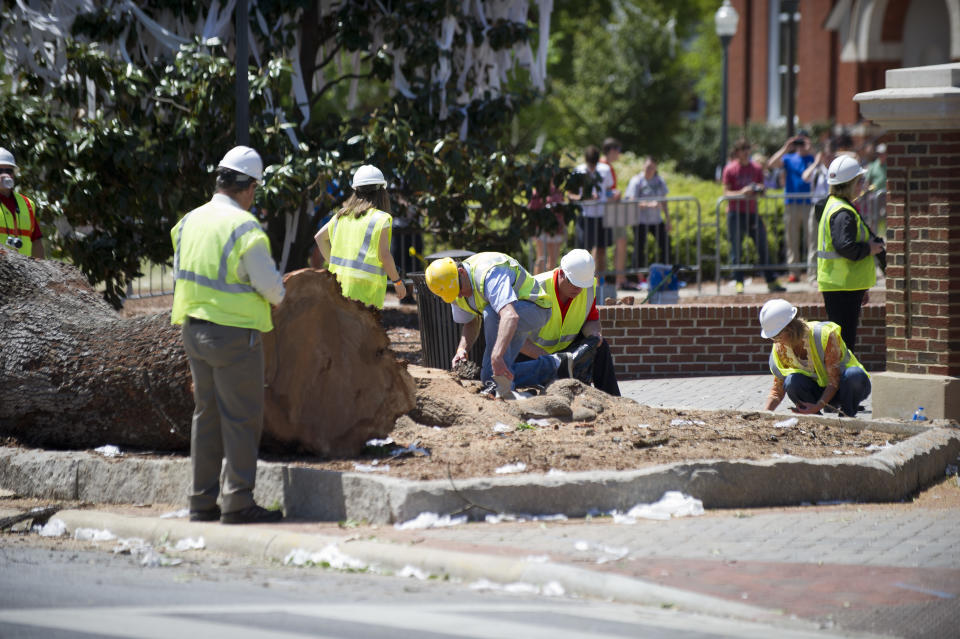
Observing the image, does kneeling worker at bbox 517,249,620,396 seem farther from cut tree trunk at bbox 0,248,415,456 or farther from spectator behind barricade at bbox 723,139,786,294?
spectator behind barricade at bbox 723,139,786,294

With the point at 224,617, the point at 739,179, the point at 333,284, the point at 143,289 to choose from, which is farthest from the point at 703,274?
the point at 224,617

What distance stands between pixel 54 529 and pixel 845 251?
579 cm

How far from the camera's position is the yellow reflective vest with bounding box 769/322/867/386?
351 inches

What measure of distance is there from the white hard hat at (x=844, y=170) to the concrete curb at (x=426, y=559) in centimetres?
511

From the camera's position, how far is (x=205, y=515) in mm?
6867

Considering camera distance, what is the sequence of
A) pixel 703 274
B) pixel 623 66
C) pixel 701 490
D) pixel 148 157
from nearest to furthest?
pixel 701 490 < pixel 148 157 < pixel 703 274 < pixel 623 66

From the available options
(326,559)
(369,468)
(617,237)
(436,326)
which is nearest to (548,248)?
(617,237)

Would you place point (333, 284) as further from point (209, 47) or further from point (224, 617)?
point (209, 47)

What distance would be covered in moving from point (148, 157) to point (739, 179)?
8.61 m

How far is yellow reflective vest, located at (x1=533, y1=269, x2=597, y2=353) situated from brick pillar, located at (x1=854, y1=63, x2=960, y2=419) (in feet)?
7.00

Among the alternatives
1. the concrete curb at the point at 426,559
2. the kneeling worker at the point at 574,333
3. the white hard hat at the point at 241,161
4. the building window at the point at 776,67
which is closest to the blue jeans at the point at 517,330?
the kneeling worker at the point at 574,333

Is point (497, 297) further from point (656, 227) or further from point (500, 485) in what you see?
point (656, 227)

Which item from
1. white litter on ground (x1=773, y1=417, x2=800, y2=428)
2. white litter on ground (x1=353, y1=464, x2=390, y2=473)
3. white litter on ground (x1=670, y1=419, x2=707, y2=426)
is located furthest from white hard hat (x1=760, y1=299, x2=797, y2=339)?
white litter on ground (x1=353, y1=464, x2=390, y2=473)

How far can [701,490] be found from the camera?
6918 mm
